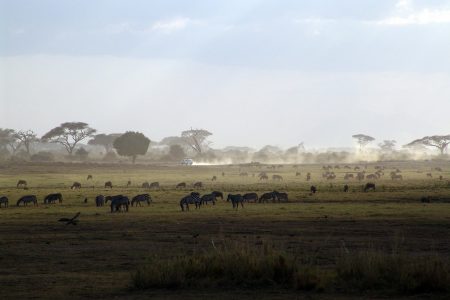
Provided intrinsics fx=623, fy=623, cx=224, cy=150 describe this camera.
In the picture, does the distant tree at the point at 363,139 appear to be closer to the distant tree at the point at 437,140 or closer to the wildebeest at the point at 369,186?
the distant tree at the point at 437,140

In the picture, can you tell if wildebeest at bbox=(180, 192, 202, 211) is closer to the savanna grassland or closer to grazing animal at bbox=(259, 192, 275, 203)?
the savanna grassland

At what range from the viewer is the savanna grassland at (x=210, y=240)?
1365 cm

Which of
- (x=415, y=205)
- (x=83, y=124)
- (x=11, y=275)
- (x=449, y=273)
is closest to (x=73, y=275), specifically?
(x=11, y=275)

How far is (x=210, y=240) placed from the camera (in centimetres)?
2242

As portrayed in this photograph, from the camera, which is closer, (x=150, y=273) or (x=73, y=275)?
(x=150, y=273)

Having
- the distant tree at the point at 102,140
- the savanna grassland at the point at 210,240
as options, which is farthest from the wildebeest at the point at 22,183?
the distant tree at the point at 102,140

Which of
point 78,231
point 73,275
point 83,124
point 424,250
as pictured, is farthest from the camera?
point 83,124

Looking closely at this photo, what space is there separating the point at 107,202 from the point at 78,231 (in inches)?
652

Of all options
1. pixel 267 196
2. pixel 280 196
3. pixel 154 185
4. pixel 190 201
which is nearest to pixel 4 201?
pixel 190 201

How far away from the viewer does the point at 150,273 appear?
46.1 ft

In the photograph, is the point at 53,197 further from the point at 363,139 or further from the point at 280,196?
the point at 363,139

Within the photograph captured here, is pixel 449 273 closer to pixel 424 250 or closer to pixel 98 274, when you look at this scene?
pixel 424 250

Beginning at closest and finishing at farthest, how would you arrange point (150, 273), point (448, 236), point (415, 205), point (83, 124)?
1. point (150, 273)
2. point (448, 236)
3. point (415, 205)
4. point (83, 124)

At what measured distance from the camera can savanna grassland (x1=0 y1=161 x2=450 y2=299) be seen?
44.8 ft
